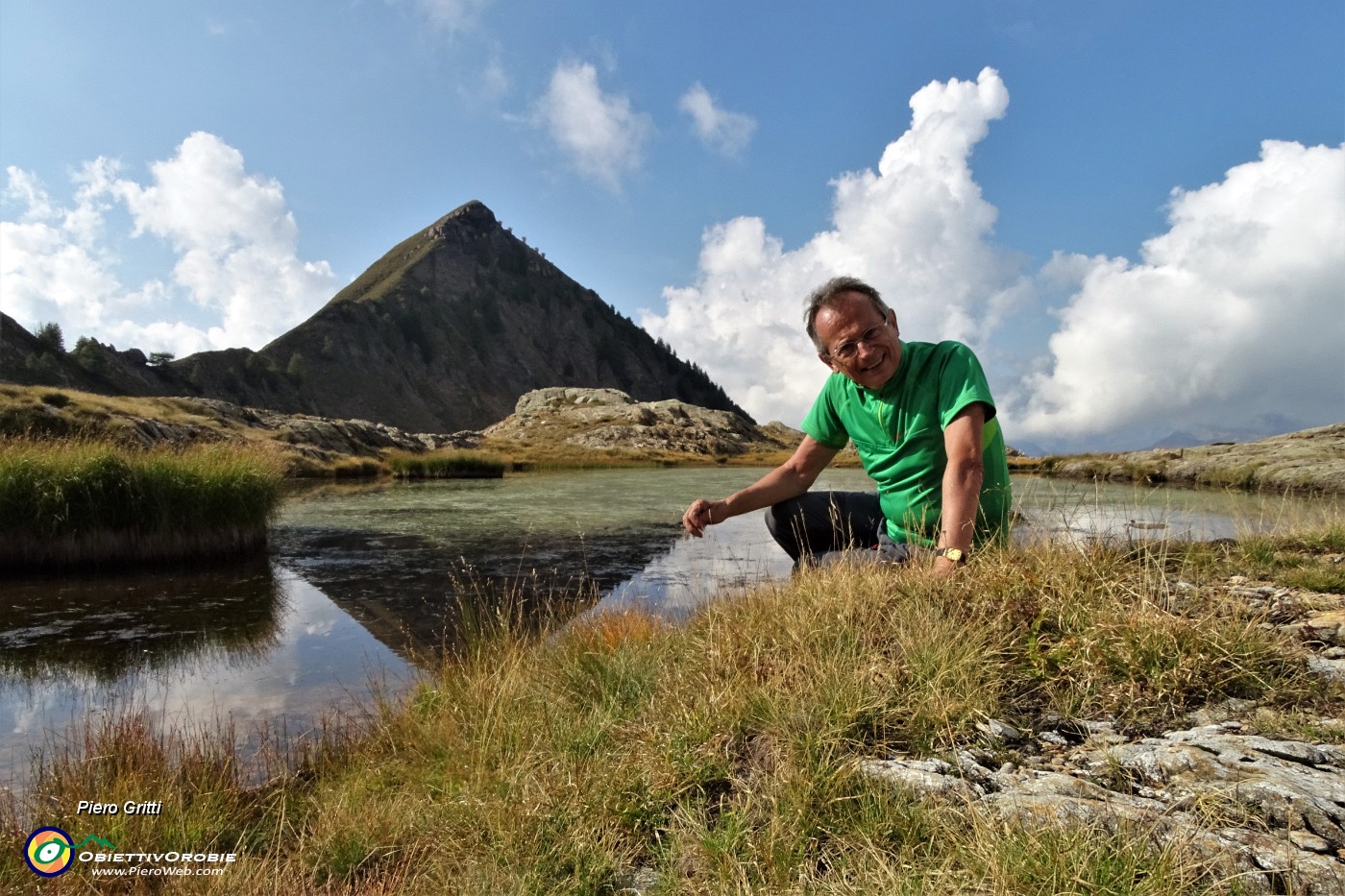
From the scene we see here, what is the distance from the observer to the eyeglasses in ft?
12.6

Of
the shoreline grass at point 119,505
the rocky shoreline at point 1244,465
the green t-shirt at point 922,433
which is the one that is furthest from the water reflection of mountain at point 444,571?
the rocky shoreline at point 1244,465

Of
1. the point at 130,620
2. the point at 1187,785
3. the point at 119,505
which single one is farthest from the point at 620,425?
the point at 1187,785

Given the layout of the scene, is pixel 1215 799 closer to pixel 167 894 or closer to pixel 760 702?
pixel 760 702

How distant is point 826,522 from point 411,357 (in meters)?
162

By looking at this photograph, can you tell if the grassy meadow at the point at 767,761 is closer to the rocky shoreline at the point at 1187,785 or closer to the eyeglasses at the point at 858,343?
the rocky shoreline at the point at 1187,785

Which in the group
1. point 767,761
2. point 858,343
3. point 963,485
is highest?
point 858,343

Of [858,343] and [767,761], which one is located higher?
[858,343]

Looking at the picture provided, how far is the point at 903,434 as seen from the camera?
411 centimetres

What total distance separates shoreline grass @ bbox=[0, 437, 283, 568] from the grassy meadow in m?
8.69

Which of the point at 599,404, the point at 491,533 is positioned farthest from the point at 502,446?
the point at 491,533

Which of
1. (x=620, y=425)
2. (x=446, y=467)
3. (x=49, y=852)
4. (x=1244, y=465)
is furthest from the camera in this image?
(x=620, y=425)

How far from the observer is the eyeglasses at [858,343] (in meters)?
3.85

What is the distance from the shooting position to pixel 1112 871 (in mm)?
1683

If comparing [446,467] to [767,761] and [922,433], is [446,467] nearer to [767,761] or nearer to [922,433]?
[922,433]
